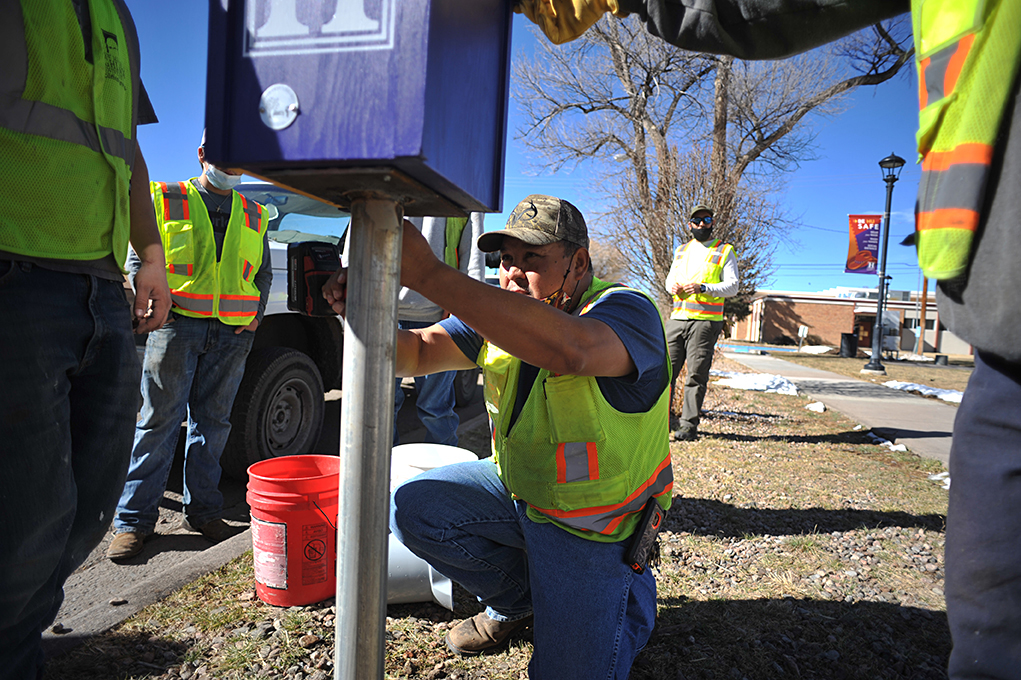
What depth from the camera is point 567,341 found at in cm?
148

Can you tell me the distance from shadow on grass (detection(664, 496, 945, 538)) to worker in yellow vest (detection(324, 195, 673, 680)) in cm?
152

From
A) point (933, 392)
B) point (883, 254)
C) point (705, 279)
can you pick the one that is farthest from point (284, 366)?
point (883, 254)

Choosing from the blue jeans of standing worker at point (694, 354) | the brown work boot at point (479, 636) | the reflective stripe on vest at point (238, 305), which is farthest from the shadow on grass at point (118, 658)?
the blue jeans of standing worker at point (694, 354)

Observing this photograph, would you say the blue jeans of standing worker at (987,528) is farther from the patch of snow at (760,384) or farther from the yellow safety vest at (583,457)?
the patch of snow at (760,384)

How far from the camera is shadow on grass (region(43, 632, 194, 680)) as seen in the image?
1.83 metres

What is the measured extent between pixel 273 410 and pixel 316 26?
2.99 m

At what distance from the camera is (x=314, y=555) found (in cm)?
229

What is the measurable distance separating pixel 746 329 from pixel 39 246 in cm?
4220

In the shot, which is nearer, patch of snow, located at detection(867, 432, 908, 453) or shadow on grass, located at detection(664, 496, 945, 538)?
shadow on grass, located at detection(664, 496, 945, 538)

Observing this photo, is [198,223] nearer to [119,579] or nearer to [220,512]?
[220,512]

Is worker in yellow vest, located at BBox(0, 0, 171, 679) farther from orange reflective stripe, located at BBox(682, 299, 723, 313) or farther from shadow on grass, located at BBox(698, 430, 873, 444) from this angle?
shadow on grass, located at BBox(698, 430, 873, 444)

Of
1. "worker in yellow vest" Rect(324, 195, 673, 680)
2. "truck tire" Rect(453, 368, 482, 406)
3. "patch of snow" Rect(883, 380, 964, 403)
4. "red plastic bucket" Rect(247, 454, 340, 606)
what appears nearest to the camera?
"worker in yellow vest" Rect(324, 195, 673, 680)

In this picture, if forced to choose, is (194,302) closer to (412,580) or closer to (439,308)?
(439,308)

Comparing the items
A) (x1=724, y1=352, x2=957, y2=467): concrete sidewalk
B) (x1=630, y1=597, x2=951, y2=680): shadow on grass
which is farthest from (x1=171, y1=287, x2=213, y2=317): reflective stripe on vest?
(x1=724, y1=352, x2=957, y2=467): concrete sidewalk
